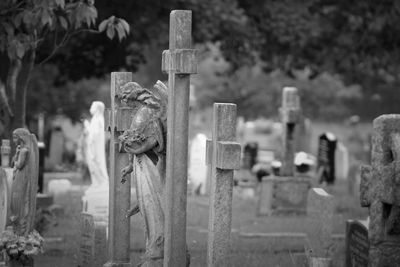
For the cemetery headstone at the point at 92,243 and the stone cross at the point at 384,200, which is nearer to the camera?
the stone cross at the point at 384,200

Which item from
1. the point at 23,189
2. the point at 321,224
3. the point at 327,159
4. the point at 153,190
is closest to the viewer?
the point at 153,190

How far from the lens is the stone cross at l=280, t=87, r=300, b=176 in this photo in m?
22.8

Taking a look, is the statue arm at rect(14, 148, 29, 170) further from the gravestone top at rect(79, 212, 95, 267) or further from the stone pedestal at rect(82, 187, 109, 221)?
the stone pedestal at rect(82, 187, 109, 221)

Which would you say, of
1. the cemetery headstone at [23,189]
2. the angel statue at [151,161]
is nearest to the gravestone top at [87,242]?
the cemetery headstone at [23,189]

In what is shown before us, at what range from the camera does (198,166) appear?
83.9 ft

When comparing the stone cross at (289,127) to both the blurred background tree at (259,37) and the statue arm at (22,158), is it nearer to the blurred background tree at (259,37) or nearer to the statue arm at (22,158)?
the blurred background tree at (259,37)

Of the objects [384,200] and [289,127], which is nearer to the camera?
[384,200]

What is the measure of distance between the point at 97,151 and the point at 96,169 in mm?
597

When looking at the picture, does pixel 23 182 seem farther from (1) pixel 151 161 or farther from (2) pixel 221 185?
(2) pixel 221 185

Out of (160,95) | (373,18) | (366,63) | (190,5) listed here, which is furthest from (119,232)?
(366,63)

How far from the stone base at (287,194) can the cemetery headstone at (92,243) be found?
8222mm

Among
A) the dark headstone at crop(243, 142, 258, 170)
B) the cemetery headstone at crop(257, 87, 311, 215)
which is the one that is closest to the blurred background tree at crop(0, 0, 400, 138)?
the cemetery headstone at crop(257, 87, 311, 215)

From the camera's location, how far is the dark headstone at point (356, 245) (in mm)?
13570

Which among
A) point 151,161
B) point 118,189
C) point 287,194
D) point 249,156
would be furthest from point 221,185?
point 249,156
